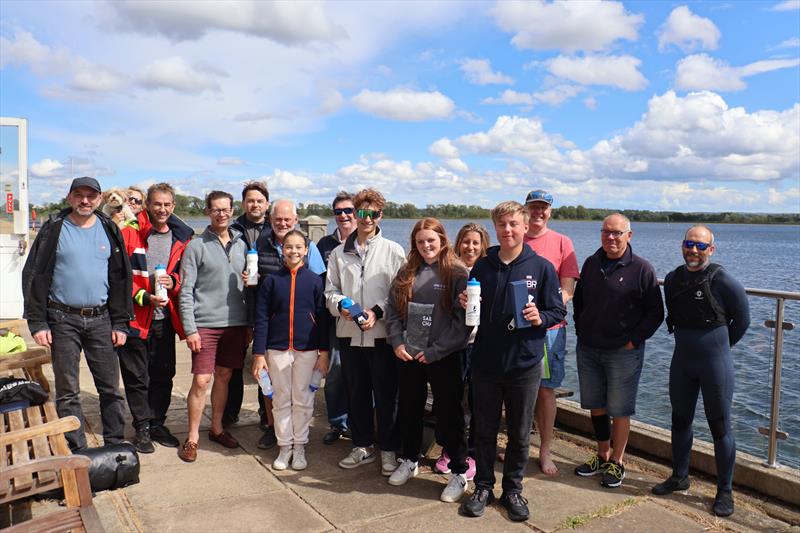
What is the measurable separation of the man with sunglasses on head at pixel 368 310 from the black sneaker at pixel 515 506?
89 centimetres

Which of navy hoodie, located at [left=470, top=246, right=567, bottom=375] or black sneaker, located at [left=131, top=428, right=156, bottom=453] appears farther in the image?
black sneaker, located at [left=131, top=428, right=156, bottom=453]

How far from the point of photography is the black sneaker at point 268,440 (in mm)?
4820

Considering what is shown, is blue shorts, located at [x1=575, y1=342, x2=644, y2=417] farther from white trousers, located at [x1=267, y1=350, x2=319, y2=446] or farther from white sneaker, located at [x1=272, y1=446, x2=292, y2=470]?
white sneaker, located at [x1=272, y1=446, x2=292, y2=470]

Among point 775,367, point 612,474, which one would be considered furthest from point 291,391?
point 775,367

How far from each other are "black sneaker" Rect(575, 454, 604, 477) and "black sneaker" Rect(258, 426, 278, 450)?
232 cm

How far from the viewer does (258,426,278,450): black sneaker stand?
4.82 m

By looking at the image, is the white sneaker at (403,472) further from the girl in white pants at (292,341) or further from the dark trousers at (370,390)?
the girl in white pants at (292,341)

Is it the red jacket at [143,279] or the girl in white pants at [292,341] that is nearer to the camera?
the girl in white pants at [292,341]

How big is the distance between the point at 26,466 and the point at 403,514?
6.76 ft

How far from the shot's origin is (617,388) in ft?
13.7

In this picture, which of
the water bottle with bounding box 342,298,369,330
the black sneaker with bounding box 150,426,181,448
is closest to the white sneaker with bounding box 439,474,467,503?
the water bottle with bounding box 342,298,369,330

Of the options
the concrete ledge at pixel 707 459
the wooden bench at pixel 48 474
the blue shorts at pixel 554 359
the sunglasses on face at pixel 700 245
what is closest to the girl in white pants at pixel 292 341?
the wooden bench at pixel 48 474

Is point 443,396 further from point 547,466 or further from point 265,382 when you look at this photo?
point 265,382

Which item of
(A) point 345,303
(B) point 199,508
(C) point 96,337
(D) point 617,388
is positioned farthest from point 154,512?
(D) point 617,388
